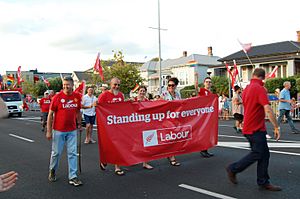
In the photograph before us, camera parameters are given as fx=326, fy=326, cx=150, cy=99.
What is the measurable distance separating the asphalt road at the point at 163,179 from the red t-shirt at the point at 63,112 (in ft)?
3.52

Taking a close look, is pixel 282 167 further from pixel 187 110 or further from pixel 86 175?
pixel 86 175

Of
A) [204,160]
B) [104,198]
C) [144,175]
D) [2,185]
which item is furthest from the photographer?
[204,160]

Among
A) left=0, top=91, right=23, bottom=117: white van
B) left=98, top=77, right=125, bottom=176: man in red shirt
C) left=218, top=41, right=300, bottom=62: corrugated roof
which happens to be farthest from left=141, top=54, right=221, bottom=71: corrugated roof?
left=98, top=77, right=125, bottom=176: man in red shirt

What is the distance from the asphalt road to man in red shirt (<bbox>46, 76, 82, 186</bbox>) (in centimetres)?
44

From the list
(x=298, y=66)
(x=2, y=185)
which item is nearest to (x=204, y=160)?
(x=2, y=185)

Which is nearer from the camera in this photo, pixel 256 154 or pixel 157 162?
pixel 256 154

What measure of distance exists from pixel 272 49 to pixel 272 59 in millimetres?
3782

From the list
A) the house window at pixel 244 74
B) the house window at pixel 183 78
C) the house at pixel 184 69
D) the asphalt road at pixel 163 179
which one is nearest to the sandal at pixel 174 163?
the asphalt road at pixel 163 179

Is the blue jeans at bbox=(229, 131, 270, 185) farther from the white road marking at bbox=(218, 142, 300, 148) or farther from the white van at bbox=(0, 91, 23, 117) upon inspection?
the white van at bbox=(0, 91, 23, 117)

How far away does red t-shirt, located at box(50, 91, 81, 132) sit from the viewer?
6016 millimetres

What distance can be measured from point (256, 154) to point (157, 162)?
2931 millimetres

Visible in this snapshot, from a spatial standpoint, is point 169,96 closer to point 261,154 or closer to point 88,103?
point 261,154

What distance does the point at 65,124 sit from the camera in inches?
237

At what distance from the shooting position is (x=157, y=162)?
768cm
